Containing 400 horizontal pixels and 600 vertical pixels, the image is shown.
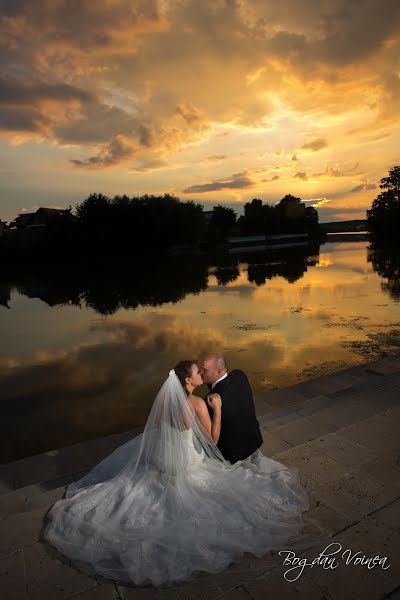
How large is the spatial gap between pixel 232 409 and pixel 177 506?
1.12 meters

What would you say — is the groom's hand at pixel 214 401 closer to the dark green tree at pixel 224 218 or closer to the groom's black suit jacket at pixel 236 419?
the groom's black suit jacket at pixel 236 419

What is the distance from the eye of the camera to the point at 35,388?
9.77 m

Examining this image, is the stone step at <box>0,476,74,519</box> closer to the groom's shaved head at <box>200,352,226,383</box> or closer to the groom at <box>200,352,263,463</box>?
the groom at <box>200,352,263,463</box>

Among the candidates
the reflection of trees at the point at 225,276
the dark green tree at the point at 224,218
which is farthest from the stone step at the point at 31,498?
the dark green tree at the point at 224,218

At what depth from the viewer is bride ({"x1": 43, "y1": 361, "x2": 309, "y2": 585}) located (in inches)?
125

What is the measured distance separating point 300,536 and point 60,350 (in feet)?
36.8

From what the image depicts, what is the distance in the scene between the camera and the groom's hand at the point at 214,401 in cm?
413

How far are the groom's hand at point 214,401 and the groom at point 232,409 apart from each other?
3.3 inches

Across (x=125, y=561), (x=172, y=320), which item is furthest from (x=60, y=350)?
(x=125, y=561)

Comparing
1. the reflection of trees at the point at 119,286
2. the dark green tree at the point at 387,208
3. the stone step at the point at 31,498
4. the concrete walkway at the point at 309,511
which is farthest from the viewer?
the dark green tree at the point at 387,208

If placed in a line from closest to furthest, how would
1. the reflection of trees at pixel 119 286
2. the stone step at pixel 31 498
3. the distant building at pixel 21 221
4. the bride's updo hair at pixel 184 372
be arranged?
1. the bride's updo hair at pixel 184 372
2. the stone step at pixel 31 498
3. the reflection of trees at pixel 119 286
4. the distant building at pixel 21 221

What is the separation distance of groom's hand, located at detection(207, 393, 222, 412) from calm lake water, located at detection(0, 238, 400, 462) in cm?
393

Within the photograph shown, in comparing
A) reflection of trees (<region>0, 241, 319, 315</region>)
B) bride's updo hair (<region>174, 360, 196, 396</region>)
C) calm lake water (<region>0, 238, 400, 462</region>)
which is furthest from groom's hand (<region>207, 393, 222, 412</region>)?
reflection of trees (<region>0, 241, 319, 315</region>)

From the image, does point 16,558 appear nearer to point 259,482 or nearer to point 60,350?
point 259,482
